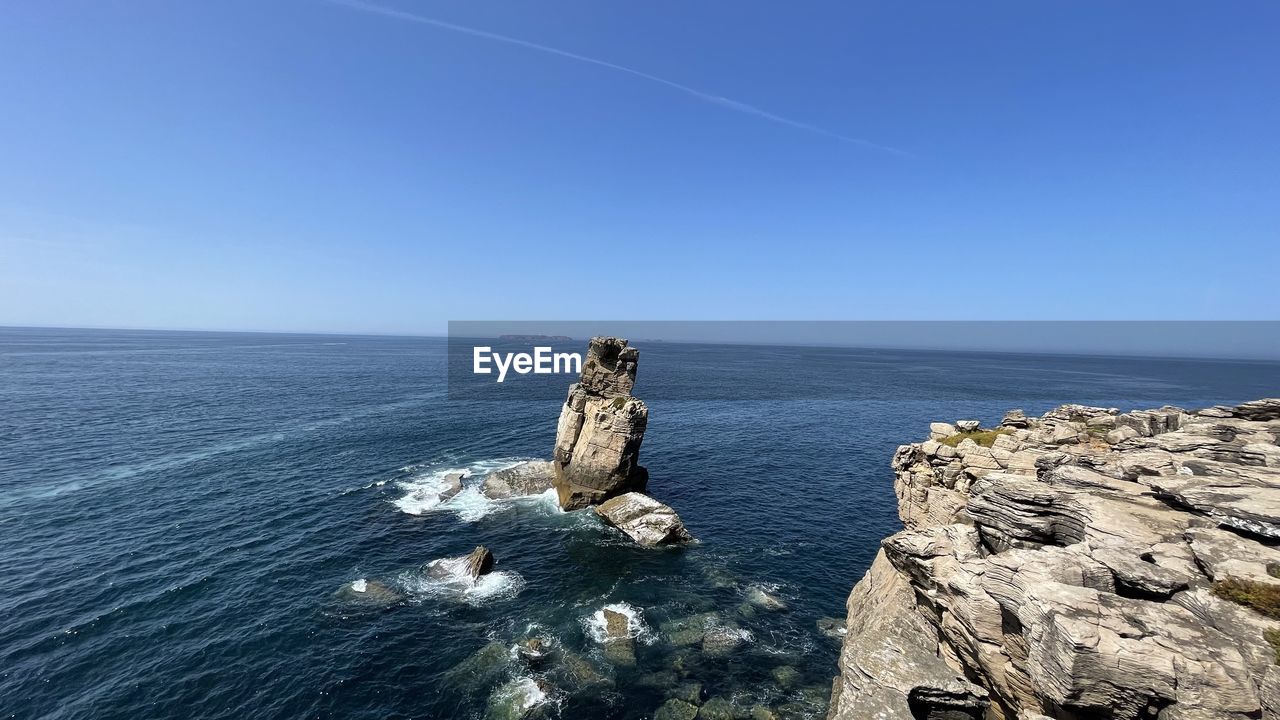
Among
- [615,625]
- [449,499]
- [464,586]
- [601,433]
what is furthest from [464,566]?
[601,433]

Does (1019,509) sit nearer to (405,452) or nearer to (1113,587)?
(1113,587)

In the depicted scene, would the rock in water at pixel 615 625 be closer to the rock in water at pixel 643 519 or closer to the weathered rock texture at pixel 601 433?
the rock in water at pixel 643 519

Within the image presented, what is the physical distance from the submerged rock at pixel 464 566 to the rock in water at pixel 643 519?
41.4 feet

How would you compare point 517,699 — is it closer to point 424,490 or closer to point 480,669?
point 480,669

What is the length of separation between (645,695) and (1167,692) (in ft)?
71.0

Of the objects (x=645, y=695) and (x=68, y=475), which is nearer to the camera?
(x=645, y=695)

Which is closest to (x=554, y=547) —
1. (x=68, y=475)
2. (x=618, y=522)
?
(x=618, y=522)

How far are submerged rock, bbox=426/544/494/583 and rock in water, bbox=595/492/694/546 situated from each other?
12608mm

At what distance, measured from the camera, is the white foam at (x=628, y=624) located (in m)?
30.7

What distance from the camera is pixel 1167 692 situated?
13.9 metres

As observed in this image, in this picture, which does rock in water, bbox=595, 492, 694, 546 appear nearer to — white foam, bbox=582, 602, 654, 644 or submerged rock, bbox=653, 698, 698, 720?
white foam, bbox=582, 602, 654, 644

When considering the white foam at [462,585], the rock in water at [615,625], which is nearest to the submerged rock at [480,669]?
the white foam at [462,585]

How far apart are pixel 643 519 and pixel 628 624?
13482 millimetres

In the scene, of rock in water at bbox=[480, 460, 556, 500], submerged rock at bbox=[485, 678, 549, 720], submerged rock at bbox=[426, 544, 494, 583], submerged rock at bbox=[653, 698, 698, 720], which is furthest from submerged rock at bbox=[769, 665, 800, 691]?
rock in water at bbox=[480, 460, 556, 500]
